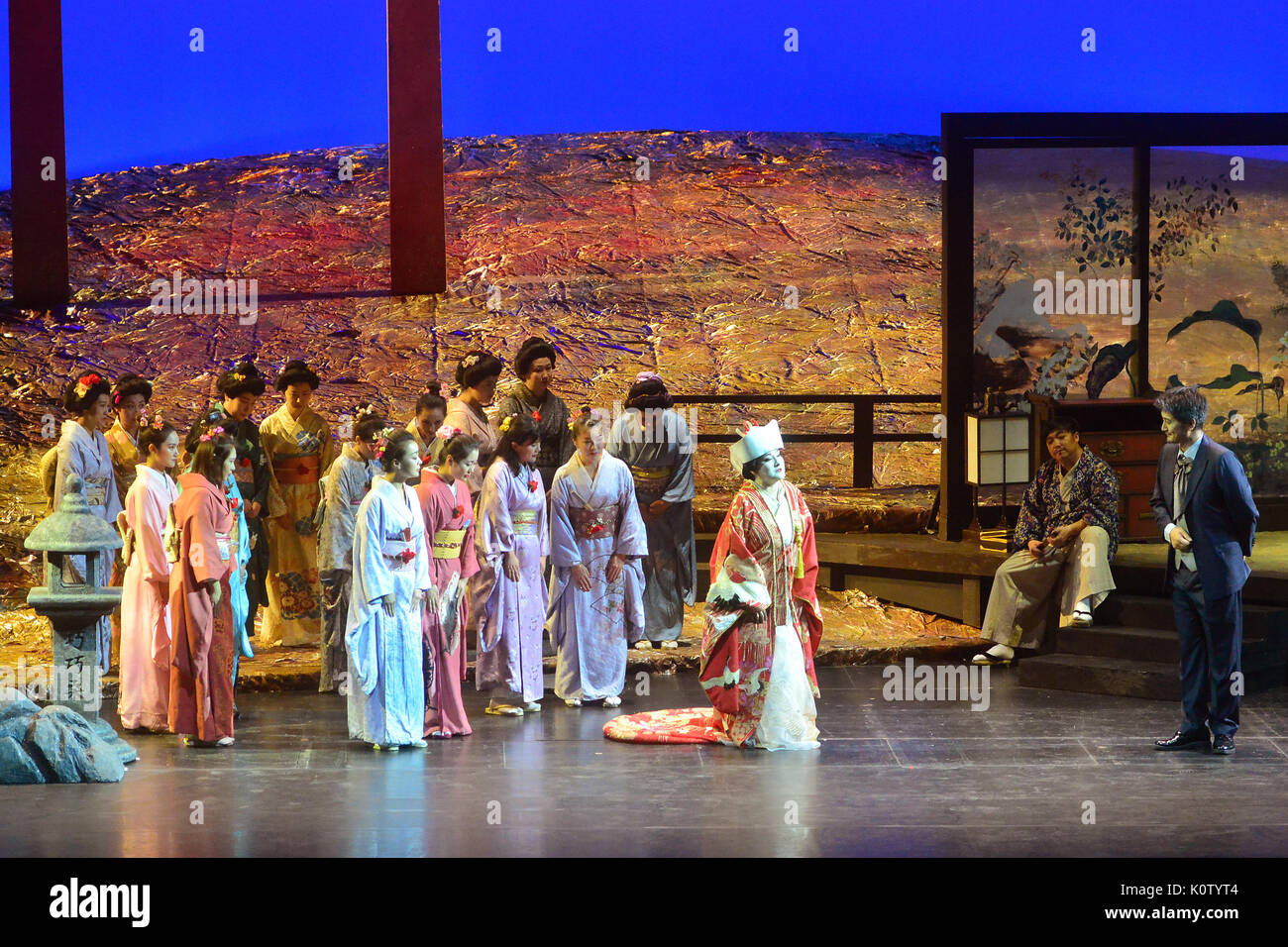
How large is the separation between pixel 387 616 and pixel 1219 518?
3357 millimetres

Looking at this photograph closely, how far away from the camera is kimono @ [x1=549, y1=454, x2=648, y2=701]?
766 centimetres

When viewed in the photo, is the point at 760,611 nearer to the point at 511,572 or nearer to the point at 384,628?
the point at 511,572

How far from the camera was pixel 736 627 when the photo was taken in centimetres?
679

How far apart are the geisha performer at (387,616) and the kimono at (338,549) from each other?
0.94 m

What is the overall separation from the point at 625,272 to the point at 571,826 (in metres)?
10.5

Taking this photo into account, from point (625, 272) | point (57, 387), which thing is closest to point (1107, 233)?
point (625, 272)

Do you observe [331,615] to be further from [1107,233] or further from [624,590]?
[1107,233]

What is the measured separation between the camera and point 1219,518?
6617 millimetres

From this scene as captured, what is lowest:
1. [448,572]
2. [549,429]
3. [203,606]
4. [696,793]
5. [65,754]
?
[696,793]

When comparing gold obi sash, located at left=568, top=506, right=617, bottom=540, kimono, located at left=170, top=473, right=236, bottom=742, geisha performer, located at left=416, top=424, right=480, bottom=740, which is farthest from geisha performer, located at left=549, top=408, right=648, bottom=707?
kimono, located at left=170, top=473, right=236, bottom=742

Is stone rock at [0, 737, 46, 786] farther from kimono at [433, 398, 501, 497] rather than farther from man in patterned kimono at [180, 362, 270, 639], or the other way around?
kimono at [433, 398, 501, 497]

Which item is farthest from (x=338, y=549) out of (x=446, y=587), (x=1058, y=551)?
(x=1058, y=551)

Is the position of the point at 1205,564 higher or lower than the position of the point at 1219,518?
lower

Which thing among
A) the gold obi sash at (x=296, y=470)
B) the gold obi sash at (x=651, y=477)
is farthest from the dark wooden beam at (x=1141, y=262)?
the gold obi sash at (x=296, y=470)
